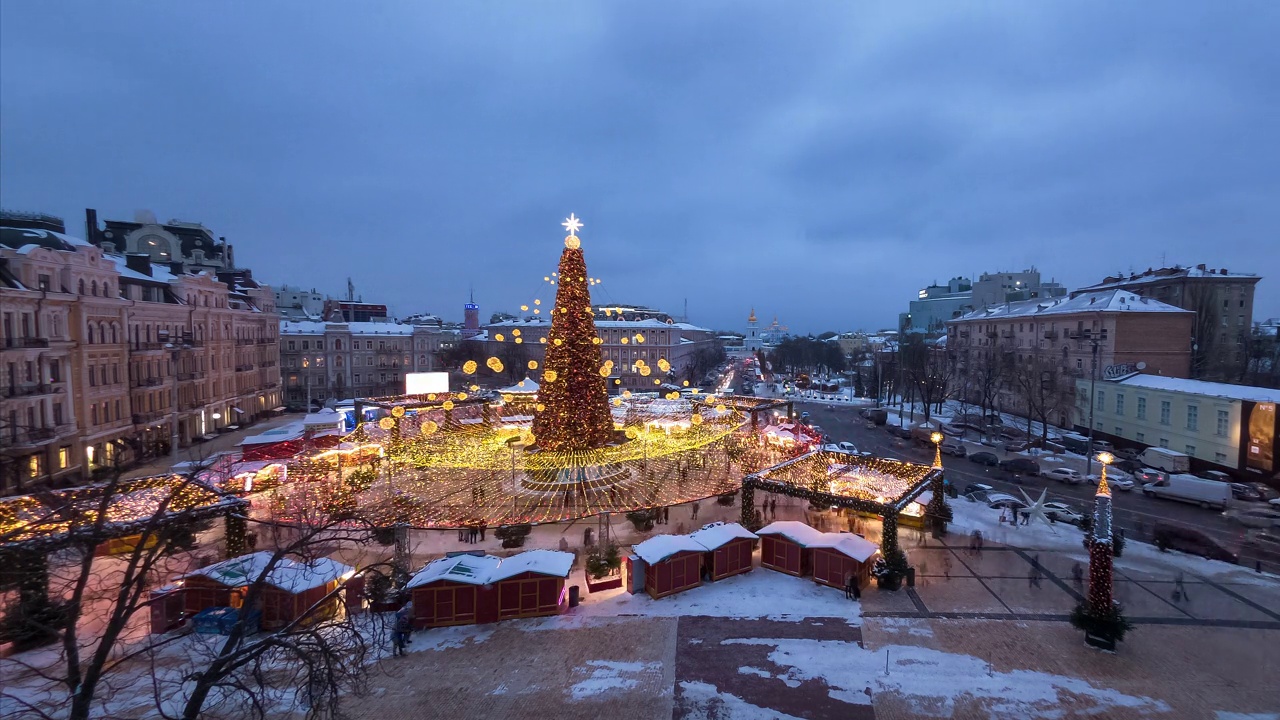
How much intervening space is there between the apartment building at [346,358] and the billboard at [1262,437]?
62946mm

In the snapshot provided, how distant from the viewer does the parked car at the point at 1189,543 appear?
17391mm

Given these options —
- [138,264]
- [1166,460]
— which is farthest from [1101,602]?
[138,264]

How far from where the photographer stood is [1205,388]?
29.6 metres

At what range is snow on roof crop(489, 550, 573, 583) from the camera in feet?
45.8

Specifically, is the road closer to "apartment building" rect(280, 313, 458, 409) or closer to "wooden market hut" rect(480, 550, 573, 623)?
"wooden market hut" rect(480, 550, 573, 623)

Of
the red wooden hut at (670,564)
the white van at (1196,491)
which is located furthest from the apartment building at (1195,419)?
the red wooden hut at (670,564)

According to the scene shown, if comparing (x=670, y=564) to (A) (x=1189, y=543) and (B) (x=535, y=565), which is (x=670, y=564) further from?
(A) (x=1189, y=543)

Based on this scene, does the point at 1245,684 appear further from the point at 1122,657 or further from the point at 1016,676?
the point at 1016,676

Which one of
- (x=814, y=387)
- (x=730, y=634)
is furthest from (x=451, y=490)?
(x=814, y=387)

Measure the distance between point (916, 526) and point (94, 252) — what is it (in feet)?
132

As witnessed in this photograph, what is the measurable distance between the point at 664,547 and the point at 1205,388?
3329 centimetres

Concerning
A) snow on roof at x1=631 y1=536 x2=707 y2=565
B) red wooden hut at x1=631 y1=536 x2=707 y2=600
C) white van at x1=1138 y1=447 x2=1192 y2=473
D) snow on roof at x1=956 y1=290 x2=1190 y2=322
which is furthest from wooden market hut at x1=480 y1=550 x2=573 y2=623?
snow on roof at x1=956 y1=290 x2=1190 y2=322

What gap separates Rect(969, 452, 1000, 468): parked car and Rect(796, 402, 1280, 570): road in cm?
26

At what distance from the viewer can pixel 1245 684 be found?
36.9 feet
